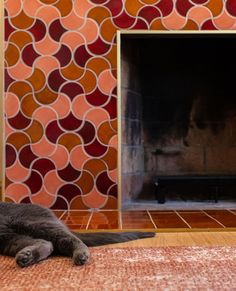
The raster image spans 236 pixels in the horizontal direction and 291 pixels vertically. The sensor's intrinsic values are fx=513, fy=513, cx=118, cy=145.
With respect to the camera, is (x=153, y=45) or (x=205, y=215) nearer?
(x=205, y=215)

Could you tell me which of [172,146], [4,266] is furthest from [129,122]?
[4,266]

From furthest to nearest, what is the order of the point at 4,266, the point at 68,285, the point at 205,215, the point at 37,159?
the point at 37,159, the point at 205,215, the point at 4,266, the point at 68,285

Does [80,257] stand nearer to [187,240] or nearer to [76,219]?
[187,240]

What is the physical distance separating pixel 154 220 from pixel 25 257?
3.44 feet

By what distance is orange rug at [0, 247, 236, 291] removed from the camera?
1271 mm

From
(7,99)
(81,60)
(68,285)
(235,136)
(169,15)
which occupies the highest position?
(169,15)

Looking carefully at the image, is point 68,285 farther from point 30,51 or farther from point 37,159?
point 30,51

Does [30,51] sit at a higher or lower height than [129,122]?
higher

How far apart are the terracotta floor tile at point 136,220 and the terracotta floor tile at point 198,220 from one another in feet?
0.59

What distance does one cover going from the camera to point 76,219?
248 centimetres

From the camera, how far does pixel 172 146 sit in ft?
10.1

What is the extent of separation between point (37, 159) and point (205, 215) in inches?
37.4

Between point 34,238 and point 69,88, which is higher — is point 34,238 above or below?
below

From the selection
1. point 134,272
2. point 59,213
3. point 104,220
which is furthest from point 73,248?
point 59,213
